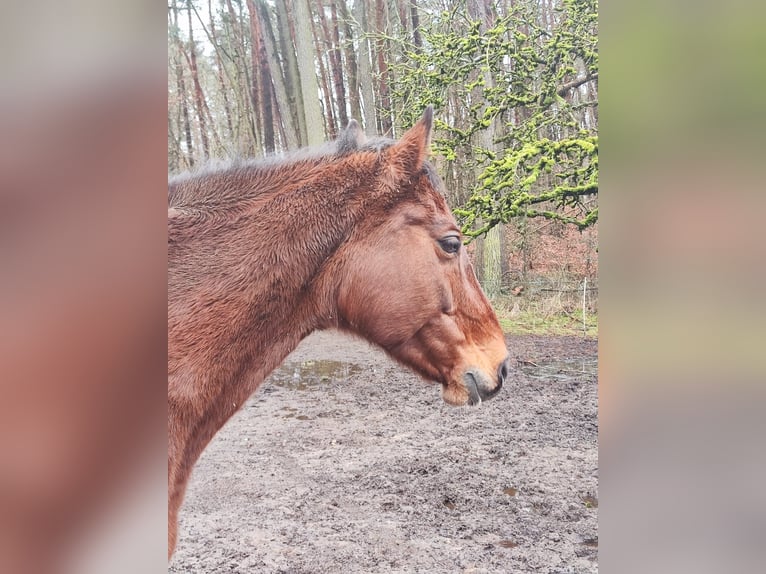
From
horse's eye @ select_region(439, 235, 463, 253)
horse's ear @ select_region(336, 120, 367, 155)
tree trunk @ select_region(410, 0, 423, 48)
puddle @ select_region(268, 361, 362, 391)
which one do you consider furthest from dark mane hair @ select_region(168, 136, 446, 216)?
puddle @ select_region(268, 361, 362, 391)

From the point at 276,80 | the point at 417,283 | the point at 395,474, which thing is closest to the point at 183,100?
the point at 276,80

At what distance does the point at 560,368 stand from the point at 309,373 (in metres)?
1.16

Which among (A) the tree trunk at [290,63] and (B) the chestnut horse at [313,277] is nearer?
(B) the chestnut horse at [313,277]

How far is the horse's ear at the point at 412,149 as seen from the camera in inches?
84.2

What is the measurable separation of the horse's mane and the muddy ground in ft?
2.41

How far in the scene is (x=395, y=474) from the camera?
7.48ft

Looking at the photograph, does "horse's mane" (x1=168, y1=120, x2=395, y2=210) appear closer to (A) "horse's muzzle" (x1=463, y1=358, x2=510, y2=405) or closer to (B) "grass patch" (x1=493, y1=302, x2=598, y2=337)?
(B) "grass patch" (x1=493, y1=302, x2=598, y2=337)

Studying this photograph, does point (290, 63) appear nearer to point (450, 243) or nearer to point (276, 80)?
point (276, 80)

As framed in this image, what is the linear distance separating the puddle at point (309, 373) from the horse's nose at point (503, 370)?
633mm

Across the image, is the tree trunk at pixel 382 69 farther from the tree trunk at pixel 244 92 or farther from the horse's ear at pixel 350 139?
the tree trunk at pixel 244 92

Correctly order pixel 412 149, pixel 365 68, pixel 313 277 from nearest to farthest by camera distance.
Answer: pixel 313 277, pixel 412 149, pixel 365 68

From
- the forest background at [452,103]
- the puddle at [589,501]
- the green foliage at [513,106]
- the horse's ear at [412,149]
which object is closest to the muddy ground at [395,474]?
the puddle at [589,501]
